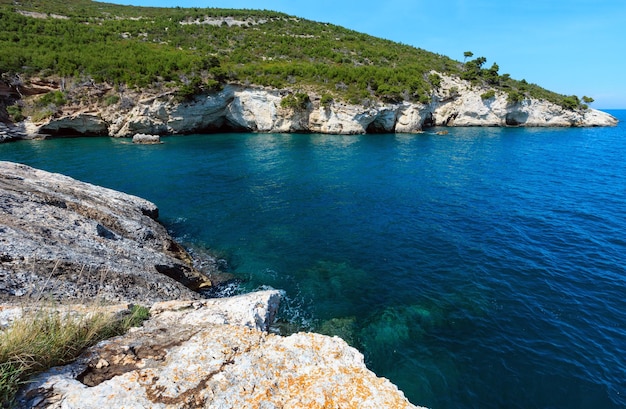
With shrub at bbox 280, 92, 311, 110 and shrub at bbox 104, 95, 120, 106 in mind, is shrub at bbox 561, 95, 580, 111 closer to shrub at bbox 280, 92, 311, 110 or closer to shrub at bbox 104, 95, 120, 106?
shrub at bbox 280, 92, 311, 110

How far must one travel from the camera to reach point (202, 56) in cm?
6681

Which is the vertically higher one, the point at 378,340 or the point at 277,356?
the point at 277,356

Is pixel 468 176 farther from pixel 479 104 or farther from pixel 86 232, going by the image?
pixel 479 104

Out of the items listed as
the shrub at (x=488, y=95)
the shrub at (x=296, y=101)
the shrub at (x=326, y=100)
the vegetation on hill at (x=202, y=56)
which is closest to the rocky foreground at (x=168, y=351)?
the shrub at (x=296, y=101)

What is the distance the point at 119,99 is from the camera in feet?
177

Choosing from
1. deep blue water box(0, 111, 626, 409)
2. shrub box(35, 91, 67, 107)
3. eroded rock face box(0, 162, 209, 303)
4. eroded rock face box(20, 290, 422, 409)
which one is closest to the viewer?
eroded rock face box(20, 290, 422, 409)

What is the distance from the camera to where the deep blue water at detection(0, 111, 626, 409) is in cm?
1020

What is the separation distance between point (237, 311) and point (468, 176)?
3152 cm

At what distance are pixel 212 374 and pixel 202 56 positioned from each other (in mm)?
74799

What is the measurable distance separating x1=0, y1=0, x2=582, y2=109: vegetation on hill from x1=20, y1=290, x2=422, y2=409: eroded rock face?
57.0 meters

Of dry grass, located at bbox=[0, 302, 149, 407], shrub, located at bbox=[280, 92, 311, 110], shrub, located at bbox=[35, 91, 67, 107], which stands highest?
shrub, located at bbox=[280, 92, 311, 110]

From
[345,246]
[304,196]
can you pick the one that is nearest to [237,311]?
[345,246]

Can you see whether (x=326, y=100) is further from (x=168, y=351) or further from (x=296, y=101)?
(x=168, y=351)

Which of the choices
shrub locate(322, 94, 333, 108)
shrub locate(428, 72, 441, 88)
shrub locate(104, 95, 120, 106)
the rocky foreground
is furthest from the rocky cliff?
the rocky foreground
